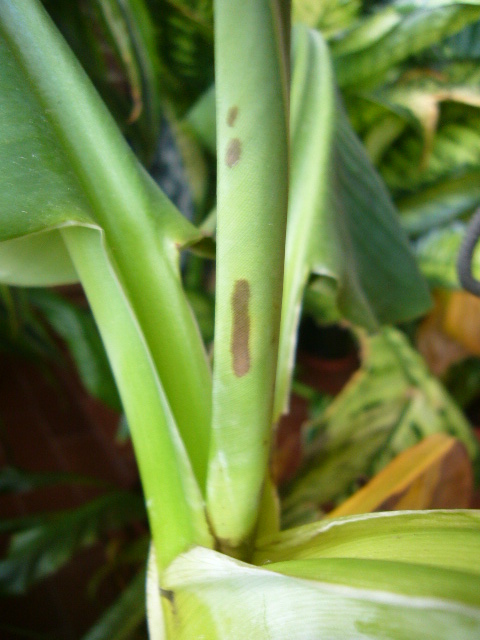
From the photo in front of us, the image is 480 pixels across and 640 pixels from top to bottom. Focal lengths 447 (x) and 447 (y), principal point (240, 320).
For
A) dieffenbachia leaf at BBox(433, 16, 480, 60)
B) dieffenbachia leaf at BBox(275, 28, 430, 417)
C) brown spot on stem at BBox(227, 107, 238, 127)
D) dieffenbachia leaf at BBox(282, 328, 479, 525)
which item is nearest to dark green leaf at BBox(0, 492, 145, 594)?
dieffenbachia leaf at BBox(282, 328, 479, 525)

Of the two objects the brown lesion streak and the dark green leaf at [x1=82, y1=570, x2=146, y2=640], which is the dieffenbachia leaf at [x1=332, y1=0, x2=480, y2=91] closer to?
the brown lesion streak

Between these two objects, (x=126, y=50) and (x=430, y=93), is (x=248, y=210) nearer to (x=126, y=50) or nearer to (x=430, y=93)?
(x=126, y=50)

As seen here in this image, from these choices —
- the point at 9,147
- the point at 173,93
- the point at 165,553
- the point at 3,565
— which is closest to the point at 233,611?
the point at 165,553

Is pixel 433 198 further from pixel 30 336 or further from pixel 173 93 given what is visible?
pixel 30 336

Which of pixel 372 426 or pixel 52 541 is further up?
pixel 372 426

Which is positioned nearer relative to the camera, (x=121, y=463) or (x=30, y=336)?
(x=30, y=336)

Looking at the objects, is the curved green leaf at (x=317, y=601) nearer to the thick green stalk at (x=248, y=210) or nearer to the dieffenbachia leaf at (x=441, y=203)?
the thick green stalk at (x=248, y=210)

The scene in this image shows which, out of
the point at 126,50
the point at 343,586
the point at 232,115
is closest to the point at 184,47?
the point at 126,50
